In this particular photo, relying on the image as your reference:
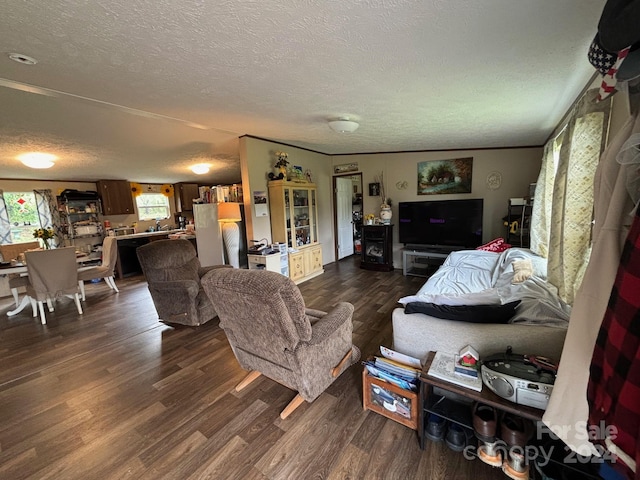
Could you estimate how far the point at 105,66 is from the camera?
67.2 inches

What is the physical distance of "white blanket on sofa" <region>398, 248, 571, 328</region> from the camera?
1.50 meters

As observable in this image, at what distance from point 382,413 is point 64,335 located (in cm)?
353

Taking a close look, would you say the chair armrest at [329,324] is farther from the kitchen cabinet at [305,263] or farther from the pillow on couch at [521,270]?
the kitchen cabinet at [305,263]

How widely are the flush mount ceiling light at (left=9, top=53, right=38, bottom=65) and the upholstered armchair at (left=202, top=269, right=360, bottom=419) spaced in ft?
5.78

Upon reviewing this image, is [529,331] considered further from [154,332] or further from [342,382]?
[154,332]

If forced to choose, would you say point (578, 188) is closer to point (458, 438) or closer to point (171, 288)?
point (458, 438)

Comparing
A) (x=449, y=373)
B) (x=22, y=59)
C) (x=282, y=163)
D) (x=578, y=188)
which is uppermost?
(x=22, y=59)

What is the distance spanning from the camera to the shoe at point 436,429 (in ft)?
4.62

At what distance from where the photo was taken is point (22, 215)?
4930 mm

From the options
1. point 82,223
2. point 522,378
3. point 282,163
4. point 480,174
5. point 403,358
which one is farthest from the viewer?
point 82,223

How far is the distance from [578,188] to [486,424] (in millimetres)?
1605

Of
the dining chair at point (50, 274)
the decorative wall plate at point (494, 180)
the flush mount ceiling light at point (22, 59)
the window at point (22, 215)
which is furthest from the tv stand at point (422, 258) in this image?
the window at point (22, 215)

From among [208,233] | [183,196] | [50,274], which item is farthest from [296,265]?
[183,196]

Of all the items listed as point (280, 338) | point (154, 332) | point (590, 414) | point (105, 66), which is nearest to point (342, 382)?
point (280, 338)
